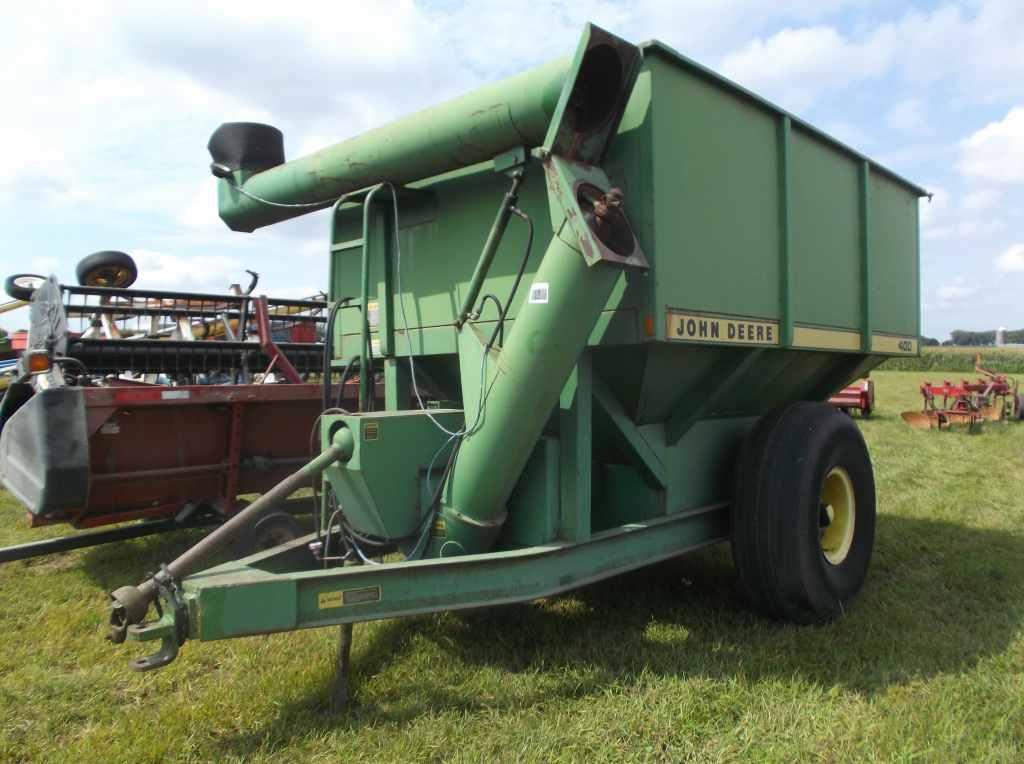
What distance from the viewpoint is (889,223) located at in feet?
16.7

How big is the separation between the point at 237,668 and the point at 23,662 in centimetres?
102

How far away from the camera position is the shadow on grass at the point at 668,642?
306 cm

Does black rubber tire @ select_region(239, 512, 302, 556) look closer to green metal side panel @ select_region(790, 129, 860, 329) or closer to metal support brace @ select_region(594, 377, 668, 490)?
metal support brace @ select_region(594, 377, 668, 490)

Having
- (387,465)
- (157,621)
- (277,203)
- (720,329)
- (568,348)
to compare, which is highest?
(277,203)

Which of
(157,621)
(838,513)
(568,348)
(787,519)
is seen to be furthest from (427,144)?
(838,513)

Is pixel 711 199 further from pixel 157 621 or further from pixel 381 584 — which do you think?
pixel 157 621

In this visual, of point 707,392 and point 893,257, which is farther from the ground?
point 893,257

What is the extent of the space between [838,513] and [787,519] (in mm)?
830

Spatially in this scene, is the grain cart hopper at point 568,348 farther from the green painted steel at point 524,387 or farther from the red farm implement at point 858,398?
the red farm implement at point 858,398

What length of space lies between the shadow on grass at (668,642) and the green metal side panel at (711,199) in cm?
146

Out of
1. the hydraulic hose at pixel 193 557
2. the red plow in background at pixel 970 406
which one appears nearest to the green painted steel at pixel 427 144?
the hydraulic hose at pixel 193 557

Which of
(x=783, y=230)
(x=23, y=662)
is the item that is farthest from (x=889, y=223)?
(x=23, y=662)

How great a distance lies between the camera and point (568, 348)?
2959 millimetres

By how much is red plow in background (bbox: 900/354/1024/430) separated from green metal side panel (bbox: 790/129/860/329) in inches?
407
